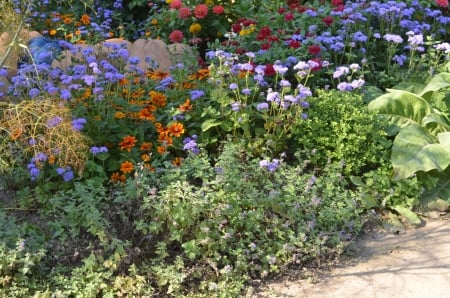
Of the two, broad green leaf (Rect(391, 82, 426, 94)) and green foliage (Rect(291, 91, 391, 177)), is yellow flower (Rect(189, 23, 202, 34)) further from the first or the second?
broad green leaf (Rect(391, 82, 426, 94))

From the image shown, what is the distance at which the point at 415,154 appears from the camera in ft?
15.6

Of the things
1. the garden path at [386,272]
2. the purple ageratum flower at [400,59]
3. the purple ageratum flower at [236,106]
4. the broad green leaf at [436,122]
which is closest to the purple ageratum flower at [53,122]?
the purple ageratum flower at [236,106]

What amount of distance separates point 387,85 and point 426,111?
712 mm

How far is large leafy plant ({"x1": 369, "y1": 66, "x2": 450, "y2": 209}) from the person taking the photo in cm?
469

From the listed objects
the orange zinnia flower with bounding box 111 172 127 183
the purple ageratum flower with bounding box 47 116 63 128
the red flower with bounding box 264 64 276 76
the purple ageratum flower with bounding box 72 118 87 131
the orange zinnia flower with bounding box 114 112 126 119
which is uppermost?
the red flower with bounding box 264 64 276 76

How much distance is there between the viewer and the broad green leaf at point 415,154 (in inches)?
183

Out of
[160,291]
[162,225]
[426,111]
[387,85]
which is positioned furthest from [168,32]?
[160,291]

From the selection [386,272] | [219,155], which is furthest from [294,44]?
[386,272]

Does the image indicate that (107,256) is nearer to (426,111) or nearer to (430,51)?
(426,111)

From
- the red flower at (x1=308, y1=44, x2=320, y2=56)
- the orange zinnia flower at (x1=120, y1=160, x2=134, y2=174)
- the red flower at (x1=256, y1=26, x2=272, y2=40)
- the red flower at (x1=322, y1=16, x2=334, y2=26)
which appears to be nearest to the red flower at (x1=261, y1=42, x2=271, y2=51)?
the red flower at (x1=256, y1=26, x2=272, y2=40)

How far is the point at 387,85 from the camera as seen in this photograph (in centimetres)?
577

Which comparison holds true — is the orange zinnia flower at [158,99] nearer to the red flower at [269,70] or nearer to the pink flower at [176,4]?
the red flower at [269,70]

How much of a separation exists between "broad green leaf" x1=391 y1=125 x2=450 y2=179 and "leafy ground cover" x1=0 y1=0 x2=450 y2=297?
0.03 feet

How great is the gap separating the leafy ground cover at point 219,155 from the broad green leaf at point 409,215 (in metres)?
0.02
